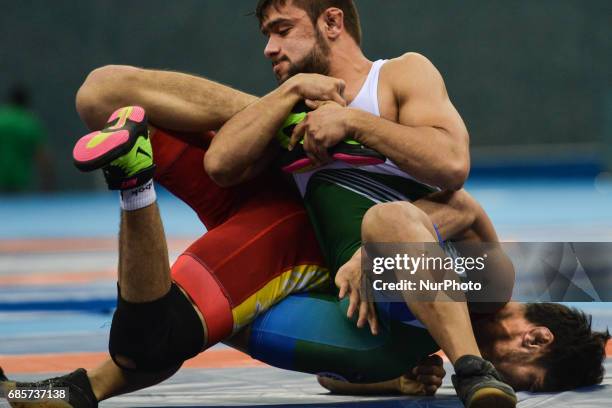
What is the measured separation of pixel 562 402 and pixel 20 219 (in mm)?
12227

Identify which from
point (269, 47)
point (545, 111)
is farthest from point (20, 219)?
point (269, 47)

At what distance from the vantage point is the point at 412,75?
153 inches

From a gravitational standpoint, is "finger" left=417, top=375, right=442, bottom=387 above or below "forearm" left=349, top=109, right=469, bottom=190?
below

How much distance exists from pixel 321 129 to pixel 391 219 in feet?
1.38

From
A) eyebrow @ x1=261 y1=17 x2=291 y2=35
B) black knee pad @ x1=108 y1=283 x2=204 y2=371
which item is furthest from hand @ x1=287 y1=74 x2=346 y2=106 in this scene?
black knee pad @ x1=108 y1=283 x2=204 y2=371

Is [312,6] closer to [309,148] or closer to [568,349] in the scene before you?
[309,148]

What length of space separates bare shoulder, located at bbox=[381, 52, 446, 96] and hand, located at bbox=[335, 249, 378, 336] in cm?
58

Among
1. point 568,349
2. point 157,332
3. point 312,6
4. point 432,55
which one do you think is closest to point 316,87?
point 312,6

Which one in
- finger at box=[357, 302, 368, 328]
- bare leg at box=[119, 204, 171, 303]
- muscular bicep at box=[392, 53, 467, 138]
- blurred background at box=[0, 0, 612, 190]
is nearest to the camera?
bare leg at box=[119, 204, 171, 303]

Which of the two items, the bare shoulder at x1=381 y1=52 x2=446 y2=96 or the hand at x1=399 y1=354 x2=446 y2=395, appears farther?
the hand at x1=399 y1=354 x2=446 y2=395

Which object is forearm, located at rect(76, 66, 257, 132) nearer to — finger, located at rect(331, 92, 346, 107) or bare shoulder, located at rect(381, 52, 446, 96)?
finger, located at rect(331, 92, 346, 107)

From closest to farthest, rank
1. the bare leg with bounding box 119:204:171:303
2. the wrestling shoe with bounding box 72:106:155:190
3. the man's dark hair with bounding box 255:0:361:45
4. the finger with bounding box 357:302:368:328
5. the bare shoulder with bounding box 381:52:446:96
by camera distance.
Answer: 1. the wrestling shoe with bounding box 72:106:155:190
2. the bare leg with bounding box 119:204:171:303
3. the finger with bounding box 357:302:368:328
4. the bare shoulder with bounding box 381:52:446:96
5. the man's dark hair with bounding box 255:0:361:45

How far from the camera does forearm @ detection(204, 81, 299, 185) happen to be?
12.3ft

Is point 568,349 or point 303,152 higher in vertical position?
point 303,152
